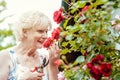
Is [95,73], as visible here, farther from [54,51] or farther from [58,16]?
[54,51]

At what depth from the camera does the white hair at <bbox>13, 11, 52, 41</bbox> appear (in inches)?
101

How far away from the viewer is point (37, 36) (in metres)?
2.59

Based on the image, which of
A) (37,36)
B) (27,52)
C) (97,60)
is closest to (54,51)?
(37,36)

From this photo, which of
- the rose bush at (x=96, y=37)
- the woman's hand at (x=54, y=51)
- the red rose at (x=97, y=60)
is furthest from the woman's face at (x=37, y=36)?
the red rose at (x=97, y=60)

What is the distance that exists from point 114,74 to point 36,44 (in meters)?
0.95

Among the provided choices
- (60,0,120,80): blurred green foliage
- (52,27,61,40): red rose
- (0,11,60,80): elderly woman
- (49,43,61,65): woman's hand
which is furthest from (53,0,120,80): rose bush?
(0,11,60,80): elderly woman

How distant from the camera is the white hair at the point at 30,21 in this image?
256 centimetres

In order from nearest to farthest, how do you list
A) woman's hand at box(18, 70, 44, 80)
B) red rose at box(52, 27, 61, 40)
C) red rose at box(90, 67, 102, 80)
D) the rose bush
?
red rose at box(90, 67, 102, 80) → the rose bush → red rose at box(52, 27, 61, 40) → woman's hand at box(18, 70, 44, 80)

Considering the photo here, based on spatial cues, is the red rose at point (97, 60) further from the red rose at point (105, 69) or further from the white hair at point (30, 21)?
the white hair at point (30, 21)

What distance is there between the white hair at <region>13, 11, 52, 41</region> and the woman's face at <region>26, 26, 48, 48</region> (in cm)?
3

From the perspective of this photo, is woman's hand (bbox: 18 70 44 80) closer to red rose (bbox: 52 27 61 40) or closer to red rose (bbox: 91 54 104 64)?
red rose (bbox: 52 27 61 40)

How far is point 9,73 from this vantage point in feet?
8.68

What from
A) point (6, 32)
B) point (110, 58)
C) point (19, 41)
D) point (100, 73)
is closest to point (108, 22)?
point (110, 58)

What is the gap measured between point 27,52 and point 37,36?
241 mm
